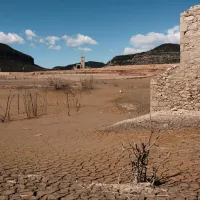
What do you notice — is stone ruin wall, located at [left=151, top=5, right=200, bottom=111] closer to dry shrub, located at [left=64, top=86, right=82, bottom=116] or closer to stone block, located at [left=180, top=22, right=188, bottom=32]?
stone block, located at [left=180, top=22, right=188, bottom=32]

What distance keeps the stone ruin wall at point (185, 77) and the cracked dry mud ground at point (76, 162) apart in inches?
61.4

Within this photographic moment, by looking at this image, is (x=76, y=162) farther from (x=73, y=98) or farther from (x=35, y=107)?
(x=73, y=98)

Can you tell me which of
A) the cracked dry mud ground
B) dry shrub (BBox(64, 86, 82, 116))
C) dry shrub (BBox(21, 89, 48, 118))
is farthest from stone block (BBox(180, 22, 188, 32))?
dry shrub (BBox(64, 86, 82, 116))

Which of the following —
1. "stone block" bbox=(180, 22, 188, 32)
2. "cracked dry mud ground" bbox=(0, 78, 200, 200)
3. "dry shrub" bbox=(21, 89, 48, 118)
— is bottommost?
"cracked dry mud ground" bbox=(0, 78, 200, 200)

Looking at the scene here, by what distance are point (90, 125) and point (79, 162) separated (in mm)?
4098

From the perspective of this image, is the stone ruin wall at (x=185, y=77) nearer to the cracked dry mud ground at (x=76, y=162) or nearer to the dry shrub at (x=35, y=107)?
the cracked dry mud ground at (x=76, y=162)

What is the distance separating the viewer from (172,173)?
15.0 ft

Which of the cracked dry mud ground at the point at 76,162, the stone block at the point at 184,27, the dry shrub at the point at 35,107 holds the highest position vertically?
the stone block at the point at 184,27

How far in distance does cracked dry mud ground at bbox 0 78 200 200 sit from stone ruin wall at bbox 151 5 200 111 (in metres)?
1.56

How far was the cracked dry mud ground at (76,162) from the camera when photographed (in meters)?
3.92

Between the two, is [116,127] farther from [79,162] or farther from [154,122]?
[79,162]

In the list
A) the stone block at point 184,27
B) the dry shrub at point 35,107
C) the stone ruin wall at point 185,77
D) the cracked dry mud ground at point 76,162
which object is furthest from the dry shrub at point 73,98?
the stone block at point 184,27

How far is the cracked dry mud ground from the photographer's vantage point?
3918 mm

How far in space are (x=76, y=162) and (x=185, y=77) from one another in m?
Result: 4.40
